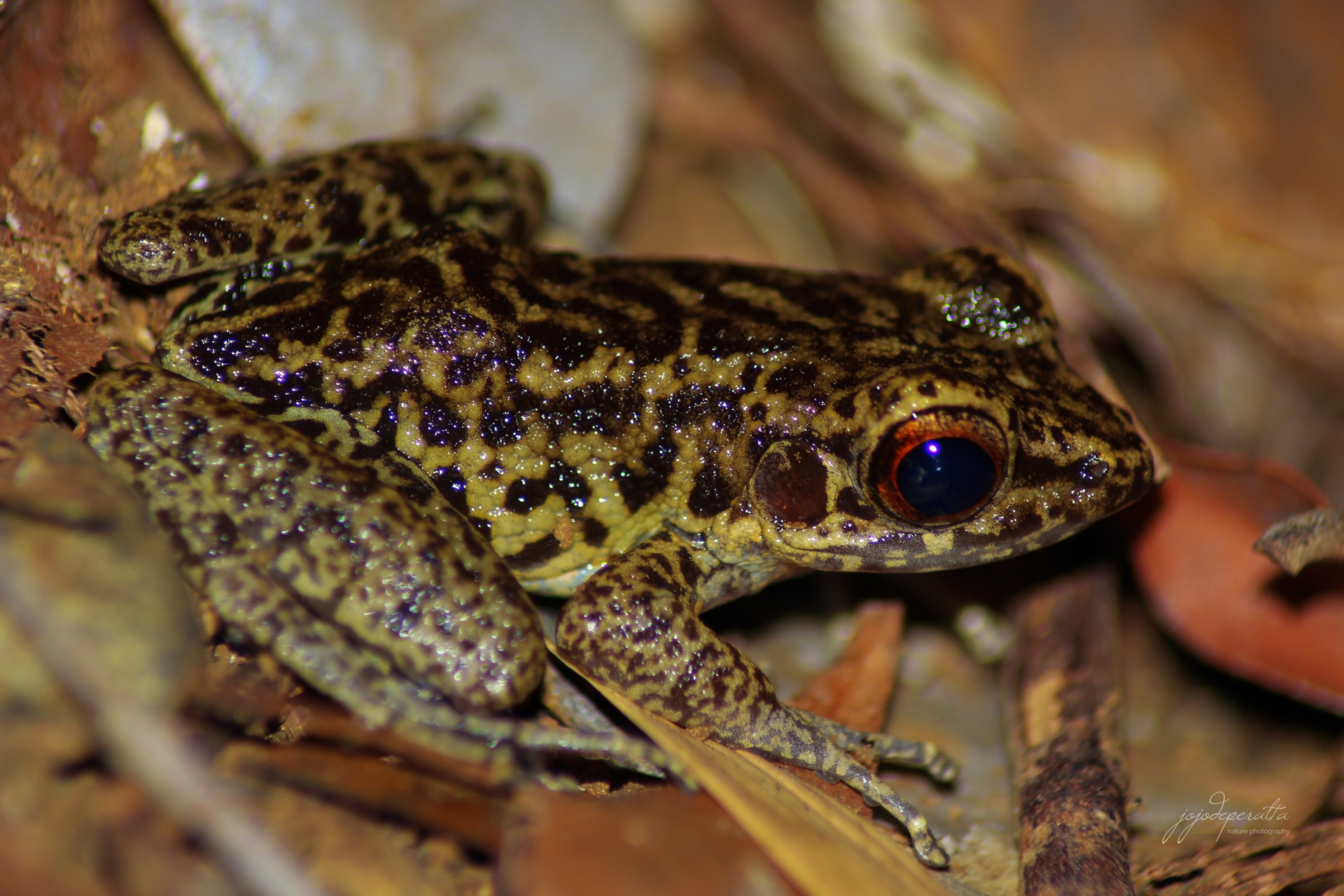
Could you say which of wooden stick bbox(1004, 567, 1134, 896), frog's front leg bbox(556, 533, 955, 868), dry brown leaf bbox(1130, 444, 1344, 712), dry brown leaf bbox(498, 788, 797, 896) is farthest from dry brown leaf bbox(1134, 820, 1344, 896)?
dry brown leaf bbox(498, 788, 797, 896)

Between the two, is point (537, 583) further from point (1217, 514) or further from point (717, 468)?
point (1217, 514)

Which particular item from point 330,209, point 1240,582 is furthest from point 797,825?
point 330,209

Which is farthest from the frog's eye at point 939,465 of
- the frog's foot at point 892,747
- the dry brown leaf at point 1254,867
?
the dry brown leaf at point 1254,867

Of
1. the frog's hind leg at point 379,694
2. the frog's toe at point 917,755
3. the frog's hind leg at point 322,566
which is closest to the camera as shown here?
the frog's hind leg at point 379,694

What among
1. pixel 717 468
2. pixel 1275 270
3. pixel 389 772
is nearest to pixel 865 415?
pixel 717 468

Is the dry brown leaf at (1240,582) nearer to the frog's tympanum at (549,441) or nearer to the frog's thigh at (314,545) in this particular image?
the frog's tympanum at (549,441)

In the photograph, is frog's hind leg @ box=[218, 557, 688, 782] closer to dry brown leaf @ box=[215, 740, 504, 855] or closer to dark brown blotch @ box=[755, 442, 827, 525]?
dry brown leaf @ box=[215, 740, 504, 855]

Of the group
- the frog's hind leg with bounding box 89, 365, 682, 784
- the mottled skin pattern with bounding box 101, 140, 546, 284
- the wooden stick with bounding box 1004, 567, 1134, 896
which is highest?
the mottled skin pattern with bounding box 101, 140, 546, 284
